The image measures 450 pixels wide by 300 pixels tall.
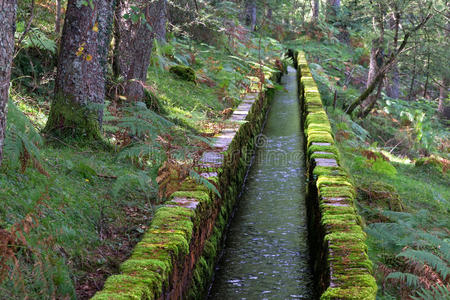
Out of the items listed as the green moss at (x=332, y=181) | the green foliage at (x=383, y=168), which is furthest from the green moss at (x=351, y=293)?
the green foliage at (x=383, y=168)

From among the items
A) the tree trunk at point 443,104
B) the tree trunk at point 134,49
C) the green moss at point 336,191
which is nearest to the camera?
the green moss at point 336,191

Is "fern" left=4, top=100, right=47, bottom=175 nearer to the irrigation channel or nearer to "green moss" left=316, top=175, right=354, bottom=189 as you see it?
the irrigation channel

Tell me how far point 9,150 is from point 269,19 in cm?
2979

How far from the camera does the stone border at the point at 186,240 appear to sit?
129 inches

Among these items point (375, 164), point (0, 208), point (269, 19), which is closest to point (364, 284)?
point (0, 208)

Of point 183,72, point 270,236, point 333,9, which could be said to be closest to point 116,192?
point 270,236

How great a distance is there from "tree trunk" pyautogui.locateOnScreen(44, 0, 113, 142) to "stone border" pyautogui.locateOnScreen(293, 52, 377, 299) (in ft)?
9.58

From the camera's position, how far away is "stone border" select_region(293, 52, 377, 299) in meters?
3.66

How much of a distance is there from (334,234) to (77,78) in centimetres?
363

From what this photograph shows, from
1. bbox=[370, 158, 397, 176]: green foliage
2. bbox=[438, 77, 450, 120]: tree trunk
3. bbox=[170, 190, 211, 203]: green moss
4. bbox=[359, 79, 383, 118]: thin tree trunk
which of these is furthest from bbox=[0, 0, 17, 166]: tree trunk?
bbox=[438, 77, 450, 120]: tree trunk

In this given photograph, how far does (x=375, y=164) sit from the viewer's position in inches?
397

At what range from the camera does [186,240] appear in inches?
159

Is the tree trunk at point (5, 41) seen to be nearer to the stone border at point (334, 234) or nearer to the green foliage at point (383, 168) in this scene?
the stone border at point (334, 234)

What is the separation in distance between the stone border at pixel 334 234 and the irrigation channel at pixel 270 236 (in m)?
0.24
